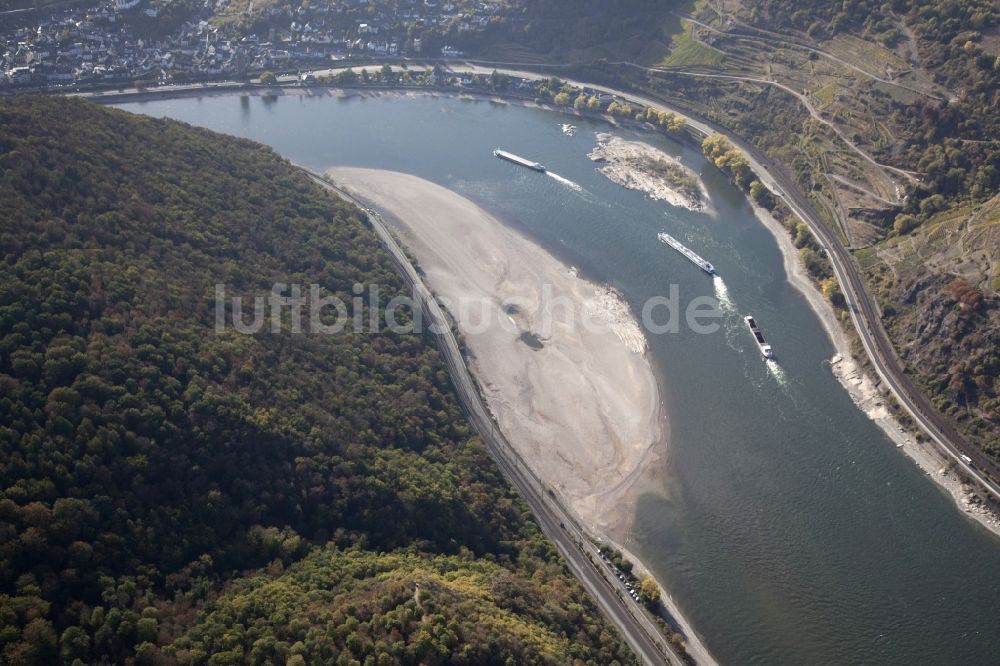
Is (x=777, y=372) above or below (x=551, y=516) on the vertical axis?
above

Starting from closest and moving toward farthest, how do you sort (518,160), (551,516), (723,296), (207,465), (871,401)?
(207,465)
(551,516)
(871,401)
(723,296)
(518,160)

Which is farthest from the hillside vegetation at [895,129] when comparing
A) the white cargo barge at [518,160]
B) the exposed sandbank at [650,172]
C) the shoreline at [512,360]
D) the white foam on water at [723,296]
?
the shoreline at [512,360]

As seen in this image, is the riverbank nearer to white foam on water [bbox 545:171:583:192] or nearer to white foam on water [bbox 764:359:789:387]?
white foam on water [bbox 764:359:789:387]

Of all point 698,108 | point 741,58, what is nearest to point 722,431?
point 698,108

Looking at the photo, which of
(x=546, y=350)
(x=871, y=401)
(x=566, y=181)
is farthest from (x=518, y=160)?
(x=871, y=401)

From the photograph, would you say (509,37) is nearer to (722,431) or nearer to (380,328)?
(380,328)

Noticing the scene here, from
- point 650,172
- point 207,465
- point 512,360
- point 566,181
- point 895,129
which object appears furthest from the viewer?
point 650,172

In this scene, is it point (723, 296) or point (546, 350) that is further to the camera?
point (723, 296)

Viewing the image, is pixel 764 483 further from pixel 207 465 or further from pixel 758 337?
pixel 207 465
